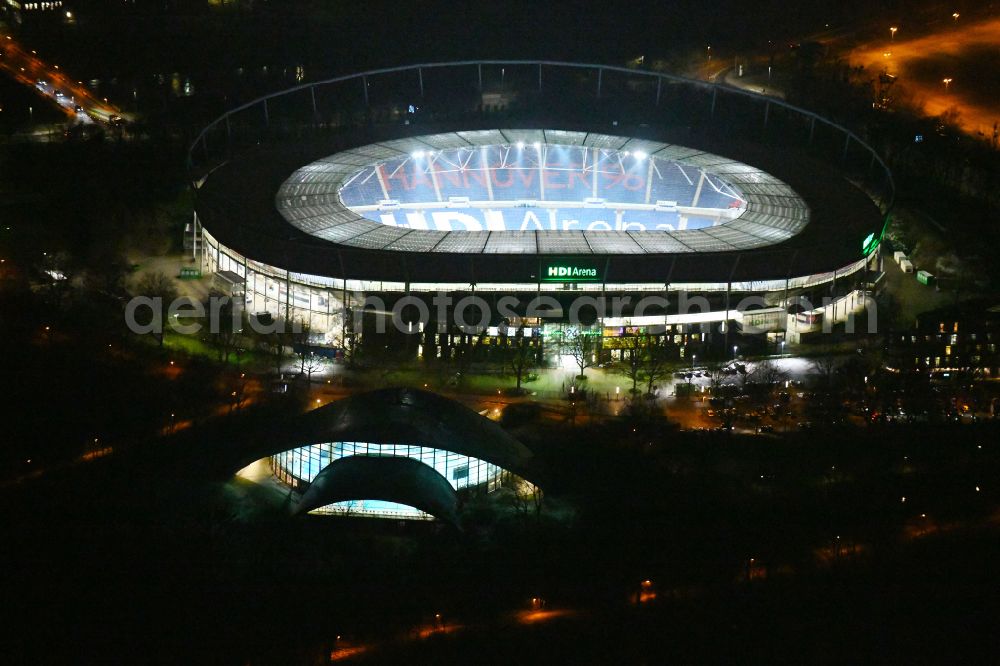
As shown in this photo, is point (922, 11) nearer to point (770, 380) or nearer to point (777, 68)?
point (777, 68)

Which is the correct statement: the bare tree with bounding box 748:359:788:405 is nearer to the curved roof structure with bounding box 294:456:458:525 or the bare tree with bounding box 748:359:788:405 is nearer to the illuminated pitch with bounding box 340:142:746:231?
the illuminated pitch with bounding box 340:142:746:231

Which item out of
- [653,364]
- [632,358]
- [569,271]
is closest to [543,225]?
[569,271]

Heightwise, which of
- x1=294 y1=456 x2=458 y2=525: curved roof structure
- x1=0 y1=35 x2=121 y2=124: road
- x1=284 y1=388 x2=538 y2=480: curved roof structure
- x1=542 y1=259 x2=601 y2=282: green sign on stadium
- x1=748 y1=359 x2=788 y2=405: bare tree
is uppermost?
x1=0 y1=35 x2=121 y2=124: road

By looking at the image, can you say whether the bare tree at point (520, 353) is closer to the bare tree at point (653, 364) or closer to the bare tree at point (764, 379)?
the bare tree at point (653, 364)

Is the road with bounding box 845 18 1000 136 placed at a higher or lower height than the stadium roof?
higher

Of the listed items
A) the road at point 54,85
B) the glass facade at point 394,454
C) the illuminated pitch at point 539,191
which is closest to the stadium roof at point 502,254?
the illuminated pitch at point 539,191

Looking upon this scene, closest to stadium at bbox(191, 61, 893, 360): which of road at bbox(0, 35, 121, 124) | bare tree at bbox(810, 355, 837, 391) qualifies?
bare tree at bbox(810, 355, 837, 391)
